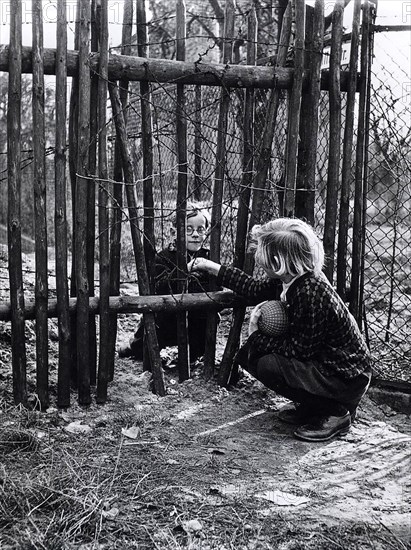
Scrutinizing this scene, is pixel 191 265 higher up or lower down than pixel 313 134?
lower down

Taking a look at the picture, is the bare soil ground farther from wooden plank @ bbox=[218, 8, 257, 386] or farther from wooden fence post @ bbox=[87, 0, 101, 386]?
wooden fence post @ bbox=[87, 0, 101, 386]

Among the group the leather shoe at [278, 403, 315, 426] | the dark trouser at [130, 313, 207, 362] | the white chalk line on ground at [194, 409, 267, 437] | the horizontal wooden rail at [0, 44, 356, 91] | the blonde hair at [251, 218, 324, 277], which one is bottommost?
the white chalk line on ground at [194, 409, 267, 437]

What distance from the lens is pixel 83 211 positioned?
384 centimetres

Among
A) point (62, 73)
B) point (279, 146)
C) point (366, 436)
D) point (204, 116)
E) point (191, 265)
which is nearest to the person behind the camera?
point (62, 73)

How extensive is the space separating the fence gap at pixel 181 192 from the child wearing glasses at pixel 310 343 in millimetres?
580

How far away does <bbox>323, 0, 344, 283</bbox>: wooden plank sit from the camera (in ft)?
13.6

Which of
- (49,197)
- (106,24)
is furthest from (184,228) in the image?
(49,197)

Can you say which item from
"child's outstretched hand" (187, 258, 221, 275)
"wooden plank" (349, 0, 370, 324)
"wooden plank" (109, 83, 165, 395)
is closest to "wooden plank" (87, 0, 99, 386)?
"wooden plank" (109, 83, 165, 395)

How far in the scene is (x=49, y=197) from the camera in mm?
13648

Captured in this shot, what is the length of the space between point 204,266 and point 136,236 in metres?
0.47

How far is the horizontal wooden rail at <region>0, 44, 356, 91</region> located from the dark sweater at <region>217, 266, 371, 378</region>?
127 centimetres

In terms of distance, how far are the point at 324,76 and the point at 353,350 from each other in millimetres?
1785

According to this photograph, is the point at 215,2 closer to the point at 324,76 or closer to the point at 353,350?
the point at 324,76

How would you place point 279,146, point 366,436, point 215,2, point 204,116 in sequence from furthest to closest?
1. point 215,2
2. point 204,116
3. point 279,146
4. point 366,436
